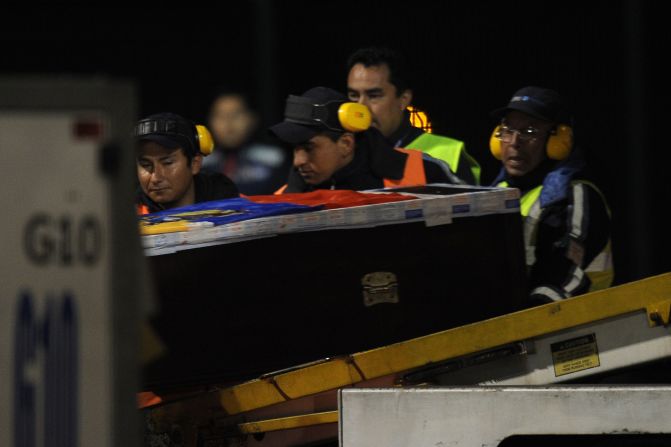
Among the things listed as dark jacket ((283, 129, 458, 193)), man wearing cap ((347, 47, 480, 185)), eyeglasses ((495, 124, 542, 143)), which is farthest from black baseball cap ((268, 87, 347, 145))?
man wearing cap ((347, 47, 480, 185))

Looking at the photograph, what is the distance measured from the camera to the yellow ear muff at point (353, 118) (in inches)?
266

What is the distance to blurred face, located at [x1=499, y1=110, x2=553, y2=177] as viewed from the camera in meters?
6.58

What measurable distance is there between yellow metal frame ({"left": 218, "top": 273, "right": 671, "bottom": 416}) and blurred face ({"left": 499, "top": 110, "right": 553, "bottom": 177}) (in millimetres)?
1536

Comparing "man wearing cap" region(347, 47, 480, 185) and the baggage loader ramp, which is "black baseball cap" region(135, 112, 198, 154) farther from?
the baggage loader ramp

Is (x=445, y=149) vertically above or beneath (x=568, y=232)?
above

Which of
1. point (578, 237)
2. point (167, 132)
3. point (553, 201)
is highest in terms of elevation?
point (167, 132)

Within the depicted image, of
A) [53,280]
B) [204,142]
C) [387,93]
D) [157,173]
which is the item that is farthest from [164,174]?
[53,280]

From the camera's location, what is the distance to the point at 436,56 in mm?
11055

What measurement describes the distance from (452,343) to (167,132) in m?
2.08

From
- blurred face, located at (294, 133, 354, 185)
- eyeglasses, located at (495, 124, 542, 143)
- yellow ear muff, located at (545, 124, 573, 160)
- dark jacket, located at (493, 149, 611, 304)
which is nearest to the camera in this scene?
dark jacket, located at (493, 149, 611, 304)

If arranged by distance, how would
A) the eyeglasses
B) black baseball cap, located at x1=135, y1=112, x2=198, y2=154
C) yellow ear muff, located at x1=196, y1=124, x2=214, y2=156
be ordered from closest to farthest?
1. the eyeglasses
2. black baseball cap, located at x1=135, y1=112, x2=198, y2=154
3. yellow ear muff, located at x1=196, y1=124, x2=214, y2=156

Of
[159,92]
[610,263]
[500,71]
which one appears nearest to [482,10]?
[500,71]

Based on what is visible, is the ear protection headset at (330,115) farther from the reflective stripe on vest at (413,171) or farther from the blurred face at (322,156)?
the reflective stripe on vest at (413,171)

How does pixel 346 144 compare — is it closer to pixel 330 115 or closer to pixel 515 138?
pixel 330 115
